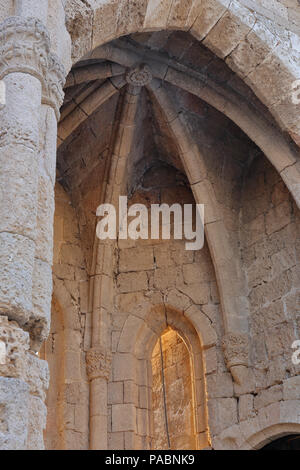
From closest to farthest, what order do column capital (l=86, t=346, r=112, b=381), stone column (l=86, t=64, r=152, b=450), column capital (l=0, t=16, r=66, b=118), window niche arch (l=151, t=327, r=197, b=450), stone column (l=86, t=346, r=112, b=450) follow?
column capital (l=0, t=16, r=66, b=118), stone column (l=86, t=346, r=112, b=450), stone column (l=86, t=64, r=152, b=450), column capital (l=86, t=346, r=112, b=381), window niche arch (l=151, t=327, r=197, b=450)

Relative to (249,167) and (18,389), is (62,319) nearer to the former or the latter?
(249,167)

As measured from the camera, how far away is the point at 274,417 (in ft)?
25.4

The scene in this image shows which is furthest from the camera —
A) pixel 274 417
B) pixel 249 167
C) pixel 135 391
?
pixel 249 167

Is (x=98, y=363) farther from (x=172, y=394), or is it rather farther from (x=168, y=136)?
(x=172, y=394)

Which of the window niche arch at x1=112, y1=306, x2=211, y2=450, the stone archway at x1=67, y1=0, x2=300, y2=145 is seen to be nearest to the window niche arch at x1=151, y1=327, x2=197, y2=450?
the window niche arch at x1=112, y1=306, x2=211, y2=450

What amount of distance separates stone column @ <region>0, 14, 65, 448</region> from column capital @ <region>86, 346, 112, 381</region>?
159 inches

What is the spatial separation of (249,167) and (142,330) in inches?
95.7

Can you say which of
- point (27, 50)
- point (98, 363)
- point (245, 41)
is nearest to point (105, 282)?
point (98, 363)

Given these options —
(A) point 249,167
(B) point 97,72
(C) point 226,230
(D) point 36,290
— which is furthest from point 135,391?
(D) point 36,290

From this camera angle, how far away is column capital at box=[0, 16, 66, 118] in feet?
15.8

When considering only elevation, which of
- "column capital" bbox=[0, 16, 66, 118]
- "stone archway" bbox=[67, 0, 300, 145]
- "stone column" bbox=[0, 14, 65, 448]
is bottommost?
"stone column" bbox=[0, 14, 65, 448]

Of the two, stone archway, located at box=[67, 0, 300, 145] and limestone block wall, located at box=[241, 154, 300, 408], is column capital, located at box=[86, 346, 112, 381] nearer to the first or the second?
limestone block wall, located at box=[241, 154, 300, 408]

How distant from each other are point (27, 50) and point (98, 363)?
4488 mm

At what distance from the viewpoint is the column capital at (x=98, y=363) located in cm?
838
